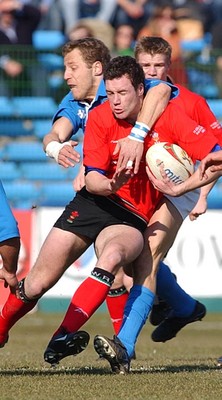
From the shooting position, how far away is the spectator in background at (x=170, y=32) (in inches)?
646

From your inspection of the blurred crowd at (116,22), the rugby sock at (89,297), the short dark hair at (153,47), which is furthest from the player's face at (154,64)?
the blurred crowd at (116,22)

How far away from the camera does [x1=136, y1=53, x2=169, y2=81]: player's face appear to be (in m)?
8.46

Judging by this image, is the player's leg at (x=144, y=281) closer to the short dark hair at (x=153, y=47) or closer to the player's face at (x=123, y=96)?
the player's face at (x=123, y=96)

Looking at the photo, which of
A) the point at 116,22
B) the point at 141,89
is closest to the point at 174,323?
the point at 141,89

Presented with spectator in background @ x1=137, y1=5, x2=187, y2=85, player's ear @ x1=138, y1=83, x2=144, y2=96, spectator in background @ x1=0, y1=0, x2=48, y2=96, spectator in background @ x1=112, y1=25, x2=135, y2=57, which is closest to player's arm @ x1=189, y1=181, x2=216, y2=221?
player's ear @ x1=138, y1=83, x2=144, y2=96

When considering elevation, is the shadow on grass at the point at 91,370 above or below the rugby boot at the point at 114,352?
below

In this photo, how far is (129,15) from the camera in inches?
756

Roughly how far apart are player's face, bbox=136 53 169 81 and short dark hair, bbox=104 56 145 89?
1111 mm

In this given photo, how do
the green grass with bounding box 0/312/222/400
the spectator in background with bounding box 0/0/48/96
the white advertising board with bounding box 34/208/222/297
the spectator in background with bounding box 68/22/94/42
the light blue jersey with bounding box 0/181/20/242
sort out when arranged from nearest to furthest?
the green grass with bounding box 0/312/222/400 → the light blue jersey with bounding box 0/181/20/242 → the white advertising board with bounding box 34/208/222/297 → the spectator in background with bounding box 0/0/48/96 → the spectator in background with bounding box 68/22/94/42

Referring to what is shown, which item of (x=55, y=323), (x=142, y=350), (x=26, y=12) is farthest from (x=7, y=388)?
(x=26, y=12)

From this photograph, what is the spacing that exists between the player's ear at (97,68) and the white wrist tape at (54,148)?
69cm

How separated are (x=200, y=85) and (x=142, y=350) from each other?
22.3 ft

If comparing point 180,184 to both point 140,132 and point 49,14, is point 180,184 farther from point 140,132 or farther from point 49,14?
point 49,14

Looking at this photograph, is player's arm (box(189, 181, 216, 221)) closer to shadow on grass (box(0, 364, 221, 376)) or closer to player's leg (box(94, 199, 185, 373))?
player's leg (box(94, 199, 185, 373))
